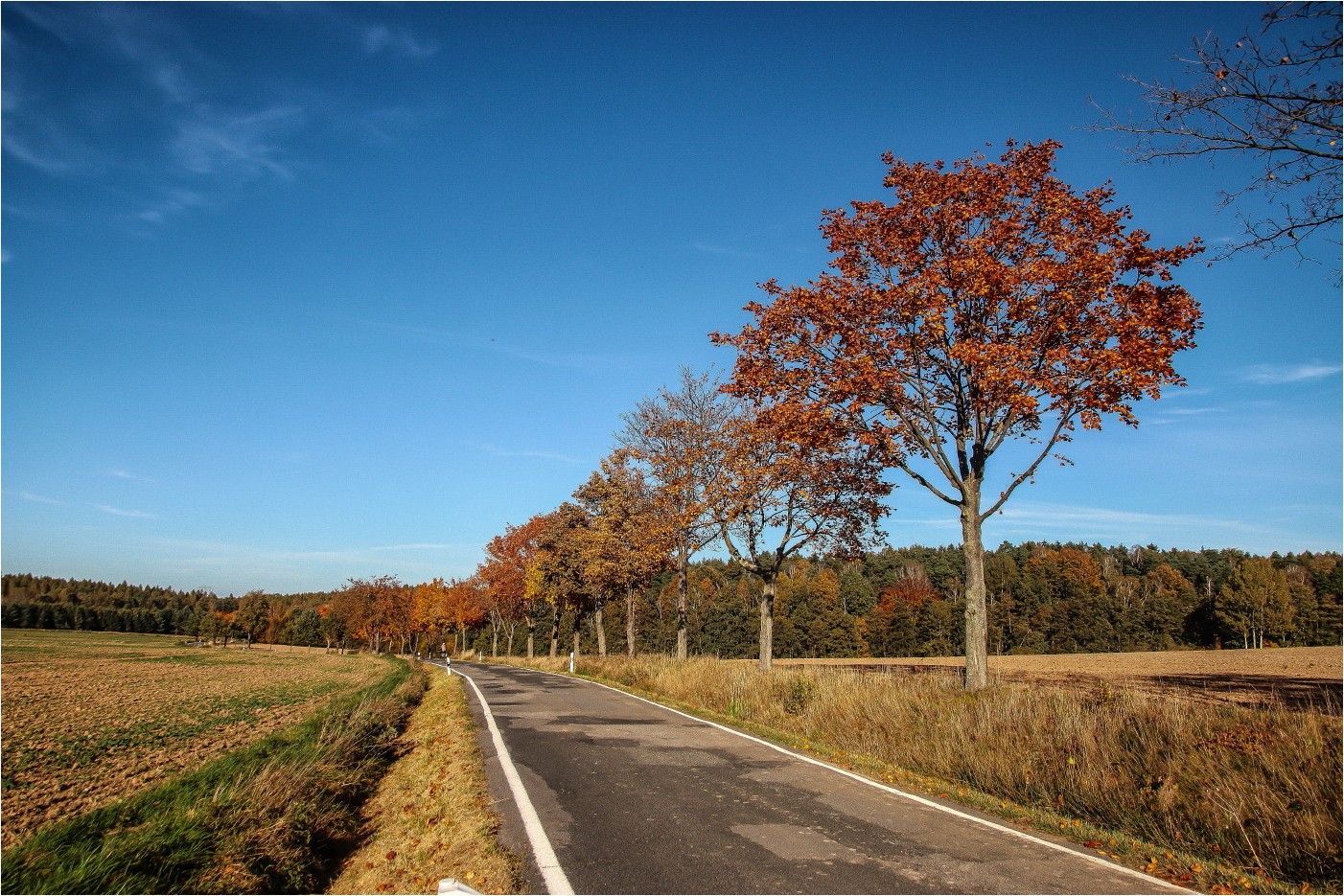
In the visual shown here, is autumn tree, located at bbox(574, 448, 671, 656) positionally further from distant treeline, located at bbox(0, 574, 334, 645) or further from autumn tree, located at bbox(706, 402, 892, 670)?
distant treeline, located at bbox(0, 574, 334, 645)

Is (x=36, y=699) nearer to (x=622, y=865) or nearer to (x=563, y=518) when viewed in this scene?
(x=563, y=518)

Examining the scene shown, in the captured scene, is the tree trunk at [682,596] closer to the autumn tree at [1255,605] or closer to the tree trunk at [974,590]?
the tree trunk at [974,590]

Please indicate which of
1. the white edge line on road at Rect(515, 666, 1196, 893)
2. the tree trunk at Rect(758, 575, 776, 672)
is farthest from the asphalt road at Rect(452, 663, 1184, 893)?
the tree trunk at Rect(758, 575, 776, 672)

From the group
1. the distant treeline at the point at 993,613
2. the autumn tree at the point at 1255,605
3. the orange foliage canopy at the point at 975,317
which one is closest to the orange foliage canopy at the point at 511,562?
the distant treeline at the point at 993,613

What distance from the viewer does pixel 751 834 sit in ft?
20.7

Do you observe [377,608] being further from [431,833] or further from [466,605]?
[431,833]

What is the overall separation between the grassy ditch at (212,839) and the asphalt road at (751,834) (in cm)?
169

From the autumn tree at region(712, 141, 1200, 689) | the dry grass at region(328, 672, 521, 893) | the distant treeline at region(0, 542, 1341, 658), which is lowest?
the distant treeline at region(0, 542, 1341, 658)

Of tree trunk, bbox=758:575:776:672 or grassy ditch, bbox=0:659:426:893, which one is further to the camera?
tree trunk, bbox=758:575:776:672

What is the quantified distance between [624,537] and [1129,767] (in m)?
24.1

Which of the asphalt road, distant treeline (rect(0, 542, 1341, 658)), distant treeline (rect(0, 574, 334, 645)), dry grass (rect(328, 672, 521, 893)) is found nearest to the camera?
the asphalt road

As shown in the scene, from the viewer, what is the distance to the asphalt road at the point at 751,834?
17.1 ft

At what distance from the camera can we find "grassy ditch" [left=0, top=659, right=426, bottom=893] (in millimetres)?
4805

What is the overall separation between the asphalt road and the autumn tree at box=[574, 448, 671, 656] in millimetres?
16778
